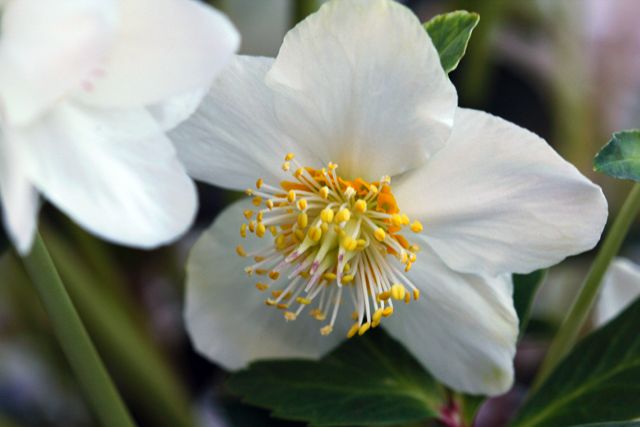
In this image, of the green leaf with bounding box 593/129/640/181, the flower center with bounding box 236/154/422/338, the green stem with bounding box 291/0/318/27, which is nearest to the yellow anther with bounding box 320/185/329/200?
the flower center with bounding box 236/154/422/338

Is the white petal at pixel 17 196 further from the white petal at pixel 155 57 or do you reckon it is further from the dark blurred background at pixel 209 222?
the dark blurred background at pixel 209 222

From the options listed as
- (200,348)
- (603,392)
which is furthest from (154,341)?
(603,392)

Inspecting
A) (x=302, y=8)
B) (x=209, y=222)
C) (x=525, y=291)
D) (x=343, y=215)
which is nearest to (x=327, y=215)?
(x=343, y=215)

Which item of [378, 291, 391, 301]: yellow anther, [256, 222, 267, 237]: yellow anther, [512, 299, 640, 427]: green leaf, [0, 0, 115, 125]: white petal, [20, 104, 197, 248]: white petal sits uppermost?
[0, 0, 115, 125]: white petal

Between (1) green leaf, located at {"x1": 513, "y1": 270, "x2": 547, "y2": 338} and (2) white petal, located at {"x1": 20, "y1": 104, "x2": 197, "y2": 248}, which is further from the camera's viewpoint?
(1) green leaf, located at {"x1": 513, "y1": 270, "x2": 547, "y2": 338}

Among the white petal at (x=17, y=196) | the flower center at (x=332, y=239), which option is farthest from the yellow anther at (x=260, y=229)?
the white petal at (x=17, y=196)

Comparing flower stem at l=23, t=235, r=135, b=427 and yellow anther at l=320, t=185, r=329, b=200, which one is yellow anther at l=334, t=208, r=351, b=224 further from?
flower stem at l=23, t=235, r=135, b=427
